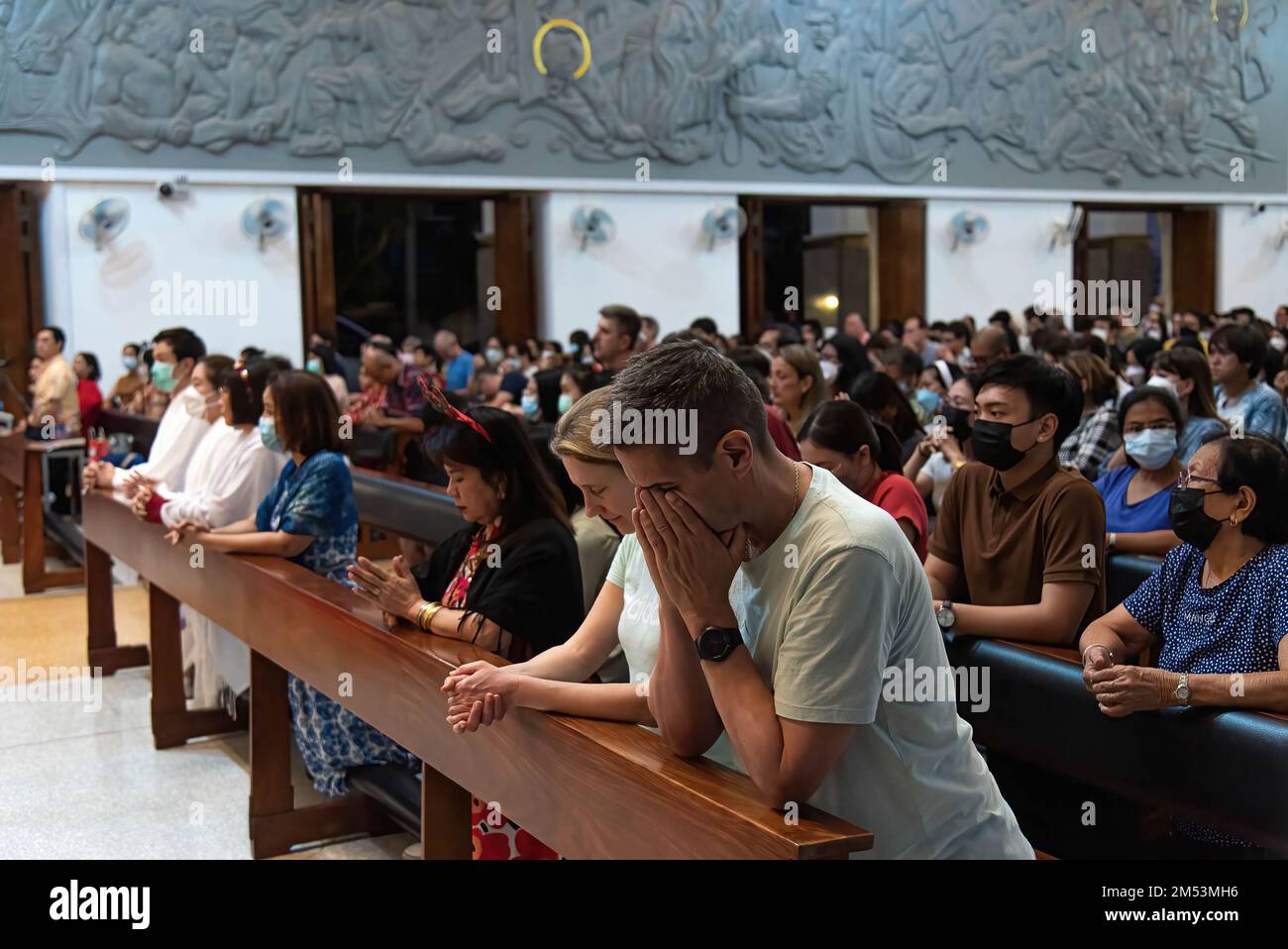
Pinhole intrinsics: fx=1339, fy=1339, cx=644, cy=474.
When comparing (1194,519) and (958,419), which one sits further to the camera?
(958,419)

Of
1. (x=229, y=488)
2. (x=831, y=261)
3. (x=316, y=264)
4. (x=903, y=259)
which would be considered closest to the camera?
(x=229, y=488)

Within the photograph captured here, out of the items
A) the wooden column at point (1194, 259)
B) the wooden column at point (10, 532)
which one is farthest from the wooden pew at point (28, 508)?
the wooden column at point (1194, 259)

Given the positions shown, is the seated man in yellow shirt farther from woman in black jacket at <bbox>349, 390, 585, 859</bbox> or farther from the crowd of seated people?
woman in black jacket at <bbox>349, 390, 585, 859</bbox>

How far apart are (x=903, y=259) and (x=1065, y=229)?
8.67 ft

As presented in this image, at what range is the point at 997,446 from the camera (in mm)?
3396

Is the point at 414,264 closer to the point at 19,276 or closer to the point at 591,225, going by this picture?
the point at 591,225

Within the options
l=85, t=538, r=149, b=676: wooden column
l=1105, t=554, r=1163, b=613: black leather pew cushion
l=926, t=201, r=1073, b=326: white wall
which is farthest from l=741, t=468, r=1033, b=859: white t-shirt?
l=926, t=201, r=1073, b=326: white wall

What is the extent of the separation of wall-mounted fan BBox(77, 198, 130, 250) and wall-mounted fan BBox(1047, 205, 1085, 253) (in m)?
12.0

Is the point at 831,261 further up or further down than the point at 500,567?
further up

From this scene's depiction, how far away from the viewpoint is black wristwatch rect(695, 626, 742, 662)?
1904 mm

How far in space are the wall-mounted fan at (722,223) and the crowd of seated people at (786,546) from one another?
9.63 metres

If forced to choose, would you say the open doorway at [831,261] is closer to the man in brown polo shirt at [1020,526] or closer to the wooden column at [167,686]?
the wooden column at [167,686]

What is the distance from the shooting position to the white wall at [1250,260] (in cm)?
1975

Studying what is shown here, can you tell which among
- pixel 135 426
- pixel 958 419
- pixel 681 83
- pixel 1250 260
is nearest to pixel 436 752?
pixel 958 419
